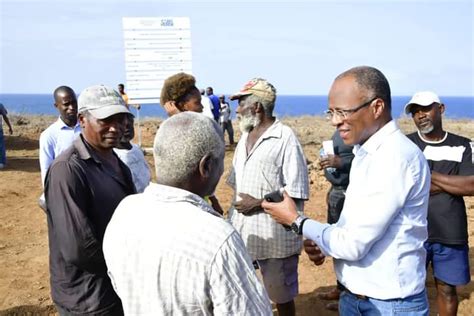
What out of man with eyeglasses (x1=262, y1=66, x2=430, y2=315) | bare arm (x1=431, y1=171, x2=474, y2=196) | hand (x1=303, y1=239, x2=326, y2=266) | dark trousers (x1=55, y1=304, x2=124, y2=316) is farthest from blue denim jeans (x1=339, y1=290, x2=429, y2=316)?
bare arm (x1=431, y1=171, x2=474, y2=196)

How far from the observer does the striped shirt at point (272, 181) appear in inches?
128

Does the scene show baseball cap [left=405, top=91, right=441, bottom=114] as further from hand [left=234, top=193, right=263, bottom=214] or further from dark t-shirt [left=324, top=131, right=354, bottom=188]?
hand [left=234, top=193, right=263, bottom=214]

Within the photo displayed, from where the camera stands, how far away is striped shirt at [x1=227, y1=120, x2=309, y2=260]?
324cm

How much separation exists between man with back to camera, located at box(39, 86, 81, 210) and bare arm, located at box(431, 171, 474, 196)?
9.68 feet

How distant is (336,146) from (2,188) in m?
7.72

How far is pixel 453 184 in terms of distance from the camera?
3275 millimetres

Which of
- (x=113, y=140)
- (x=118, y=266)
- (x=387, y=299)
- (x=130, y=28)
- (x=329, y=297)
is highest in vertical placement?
(x=130, y=28)

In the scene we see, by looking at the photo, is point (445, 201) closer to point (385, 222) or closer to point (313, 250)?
point (313, 250)

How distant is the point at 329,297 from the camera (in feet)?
15.1

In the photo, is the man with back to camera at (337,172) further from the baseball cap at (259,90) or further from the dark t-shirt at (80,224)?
the dark t-shirt at (80,224)

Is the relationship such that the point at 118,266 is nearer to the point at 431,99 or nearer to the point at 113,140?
the point at 113,140

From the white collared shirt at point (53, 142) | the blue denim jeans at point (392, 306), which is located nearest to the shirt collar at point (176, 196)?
the blue denim jeans at point (392, 306)

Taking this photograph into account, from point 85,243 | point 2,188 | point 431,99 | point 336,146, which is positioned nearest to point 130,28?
point 2,188

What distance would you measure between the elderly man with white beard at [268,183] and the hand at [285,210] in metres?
0.81
